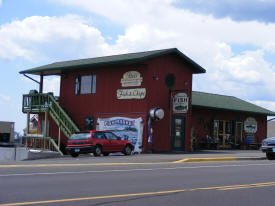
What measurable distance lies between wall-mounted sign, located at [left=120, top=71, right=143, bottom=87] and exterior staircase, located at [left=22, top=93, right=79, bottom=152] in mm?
4303

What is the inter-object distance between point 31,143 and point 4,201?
24.6 metres

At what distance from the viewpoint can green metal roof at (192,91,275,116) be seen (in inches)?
1351

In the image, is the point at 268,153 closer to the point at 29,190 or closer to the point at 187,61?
the point at 187,61

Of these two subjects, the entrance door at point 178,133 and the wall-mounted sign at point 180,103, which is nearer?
the wall-mounted sign at point 180,103

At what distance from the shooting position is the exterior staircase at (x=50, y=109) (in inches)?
1190

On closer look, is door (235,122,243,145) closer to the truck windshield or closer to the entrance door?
the entrance door

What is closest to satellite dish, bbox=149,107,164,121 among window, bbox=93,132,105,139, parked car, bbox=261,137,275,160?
window, bbox=93,132,105,139

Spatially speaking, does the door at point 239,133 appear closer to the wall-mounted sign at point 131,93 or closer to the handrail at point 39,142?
the wall-mounted sign at point 131,93

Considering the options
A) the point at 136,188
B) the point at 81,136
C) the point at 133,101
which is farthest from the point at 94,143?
the point at 136,188

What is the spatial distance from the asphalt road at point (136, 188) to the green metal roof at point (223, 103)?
19.2 m

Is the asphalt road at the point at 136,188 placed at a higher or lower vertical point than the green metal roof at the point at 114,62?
lower

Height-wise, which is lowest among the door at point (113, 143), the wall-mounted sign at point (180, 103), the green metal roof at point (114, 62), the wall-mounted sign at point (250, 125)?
the door at point (113, 143)

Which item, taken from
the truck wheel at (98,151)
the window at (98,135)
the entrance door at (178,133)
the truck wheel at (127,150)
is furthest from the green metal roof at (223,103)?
the truck wheel at (98,151)

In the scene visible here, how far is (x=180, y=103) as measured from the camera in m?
28.3
